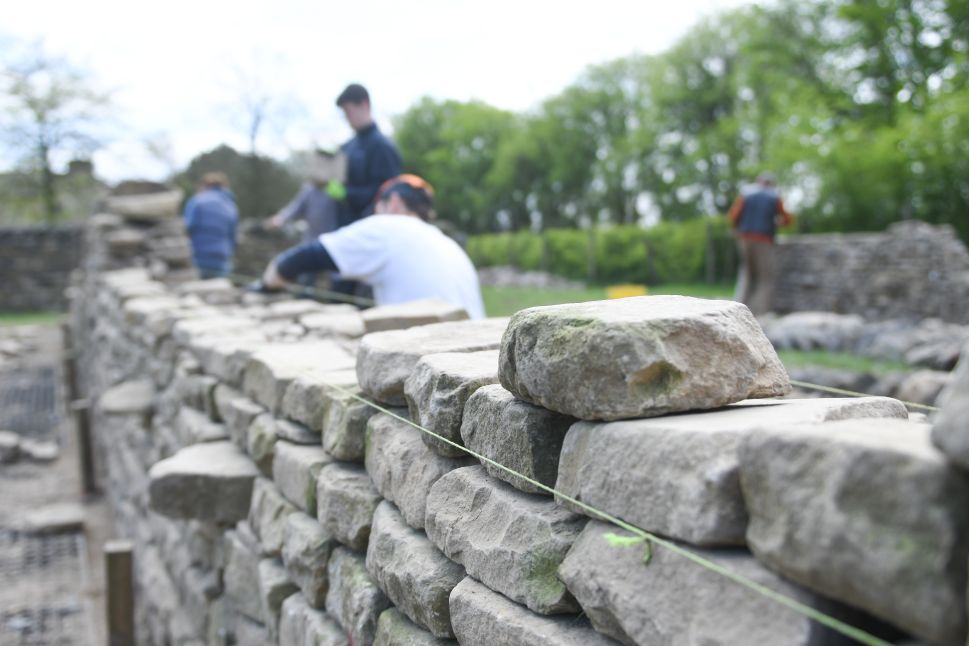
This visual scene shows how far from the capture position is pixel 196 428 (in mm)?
4090

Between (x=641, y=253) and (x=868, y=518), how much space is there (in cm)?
2304

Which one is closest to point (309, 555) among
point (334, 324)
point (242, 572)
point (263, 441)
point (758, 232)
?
point (263, 441)

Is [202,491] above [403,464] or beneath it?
beneath

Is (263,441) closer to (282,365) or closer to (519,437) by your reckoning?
(282,365)

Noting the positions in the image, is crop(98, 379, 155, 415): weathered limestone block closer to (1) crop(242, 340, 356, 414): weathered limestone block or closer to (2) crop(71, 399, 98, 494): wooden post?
(1) crop(242, 340, 356, 414): weathered limestone block

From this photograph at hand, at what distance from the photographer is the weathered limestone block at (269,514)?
2885mm

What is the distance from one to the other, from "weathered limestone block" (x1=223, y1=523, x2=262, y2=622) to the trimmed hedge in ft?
64.9

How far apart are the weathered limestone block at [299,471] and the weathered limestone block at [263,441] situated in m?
0.09

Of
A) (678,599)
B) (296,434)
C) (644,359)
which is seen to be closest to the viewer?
(678,599)

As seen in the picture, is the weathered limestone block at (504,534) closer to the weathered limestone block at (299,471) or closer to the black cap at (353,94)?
the weathered limestone block at (299,471)

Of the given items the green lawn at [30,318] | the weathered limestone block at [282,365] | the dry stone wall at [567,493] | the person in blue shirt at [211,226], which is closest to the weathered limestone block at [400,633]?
the dry stone wall at [567,493]

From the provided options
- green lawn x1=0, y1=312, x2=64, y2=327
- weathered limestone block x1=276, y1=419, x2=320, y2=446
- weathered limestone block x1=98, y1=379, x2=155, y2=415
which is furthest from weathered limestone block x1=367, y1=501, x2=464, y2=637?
green lawn x1=0, y1=312, x2=64, y2=327

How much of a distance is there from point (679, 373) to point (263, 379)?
2.15 meters

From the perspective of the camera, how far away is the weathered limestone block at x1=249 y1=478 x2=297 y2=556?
2885 mm
